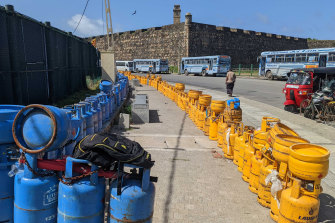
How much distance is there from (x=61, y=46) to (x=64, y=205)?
9355mm

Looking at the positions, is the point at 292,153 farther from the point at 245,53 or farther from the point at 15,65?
the point at 245,53

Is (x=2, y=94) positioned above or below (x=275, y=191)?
above

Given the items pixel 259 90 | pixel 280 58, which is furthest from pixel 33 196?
pixel 280 58

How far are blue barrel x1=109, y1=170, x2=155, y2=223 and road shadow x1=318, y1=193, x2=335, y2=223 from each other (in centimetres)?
274

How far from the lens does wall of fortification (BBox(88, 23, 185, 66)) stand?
49.7 m

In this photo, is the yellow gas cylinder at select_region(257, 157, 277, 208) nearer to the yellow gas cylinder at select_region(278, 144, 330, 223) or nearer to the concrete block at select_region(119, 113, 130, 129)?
the yellow gas cylinder at select_region(278, 144, 330, 223)

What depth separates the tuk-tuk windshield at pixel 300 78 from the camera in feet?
39.7

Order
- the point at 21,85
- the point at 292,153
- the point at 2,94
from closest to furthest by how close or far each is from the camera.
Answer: the point at 292,153 < the point at 2,94 < the point at 21,85

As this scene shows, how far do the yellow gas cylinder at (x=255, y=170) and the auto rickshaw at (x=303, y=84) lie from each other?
849 cm

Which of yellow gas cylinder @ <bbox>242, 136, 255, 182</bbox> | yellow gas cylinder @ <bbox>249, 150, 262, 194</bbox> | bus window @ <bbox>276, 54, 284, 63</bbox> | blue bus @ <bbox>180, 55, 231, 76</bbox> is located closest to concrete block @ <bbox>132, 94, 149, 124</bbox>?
yellow gas cylinder @ <bbox>242, 136, 255, 182</bbox>

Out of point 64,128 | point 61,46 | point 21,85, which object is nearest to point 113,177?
point 64,128

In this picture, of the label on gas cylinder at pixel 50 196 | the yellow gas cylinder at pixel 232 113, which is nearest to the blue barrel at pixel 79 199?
the label on gas cylinder at pixel 50 196

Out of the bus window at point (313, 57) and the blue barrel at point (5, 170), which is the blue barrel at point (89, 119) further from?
the bus window at point (313, 57)

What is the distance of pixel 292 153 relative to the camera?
3.54 metres
